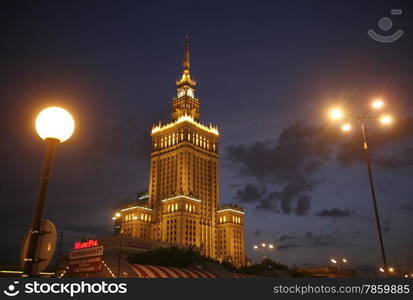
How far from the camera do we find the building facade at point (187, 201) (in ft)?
474

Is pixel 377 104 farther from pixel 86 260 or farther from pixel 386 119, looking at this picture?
pixel 86 260

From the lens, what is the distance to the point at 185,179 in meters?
155

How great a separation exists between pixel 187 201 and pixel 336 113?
124 metres

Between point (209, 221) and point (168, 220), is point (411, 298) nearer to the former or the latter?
point (168, 220)

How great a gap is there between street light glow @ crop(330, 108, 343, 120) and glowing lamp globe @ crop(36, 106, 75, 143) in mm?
21169

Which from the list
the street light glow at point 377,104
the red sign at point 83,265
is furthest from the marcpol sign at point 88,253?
the street light glow at point 377,104

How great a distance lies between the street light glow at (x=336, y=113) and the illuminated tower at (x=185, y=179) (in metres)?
120

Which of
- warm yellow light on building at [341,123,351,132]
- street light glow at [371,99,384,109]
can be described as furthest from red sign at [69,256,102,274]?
street light glow at [371,99,384,109]

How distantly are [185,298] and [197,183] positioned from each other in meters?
150

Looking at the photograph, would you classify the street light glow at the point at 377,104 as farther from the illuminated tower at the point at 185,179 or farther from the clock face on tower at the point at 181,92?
the clock face on tower at the point at 181,92

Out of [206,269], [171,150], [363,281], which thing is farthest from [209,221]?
[363,281]

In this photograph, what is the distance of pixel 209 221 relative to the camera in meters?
159

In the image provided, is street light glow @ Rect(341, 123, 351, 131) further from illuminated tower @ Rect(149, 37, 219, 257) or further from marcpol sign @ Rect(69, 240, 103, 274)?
illuminated tower @ Rect(149, 37, 219, 257)

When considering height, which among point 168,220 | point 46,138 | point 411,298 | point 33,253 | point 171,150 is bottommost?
point 411,298
